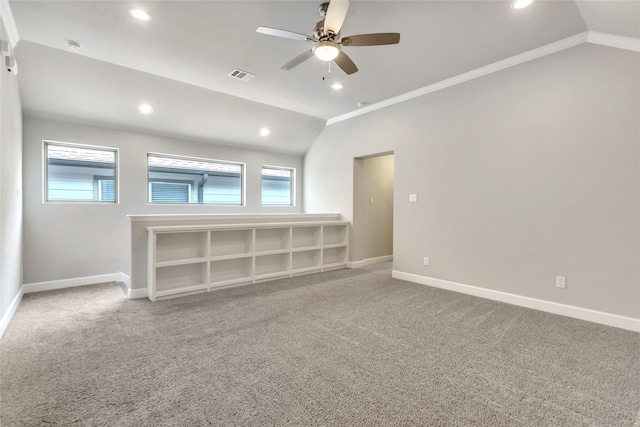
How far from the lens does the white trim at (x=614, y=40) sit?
2700mm

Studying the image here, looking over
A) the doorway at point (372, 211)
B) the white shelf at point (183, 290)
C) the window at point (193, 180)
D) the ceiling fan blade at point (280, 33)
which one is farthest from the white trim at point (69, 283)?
the ceiling fan blade at point (280, 33)

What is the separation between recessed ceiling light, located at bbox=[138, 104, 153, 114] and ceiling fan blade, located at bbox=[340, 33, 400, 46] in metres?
3.33

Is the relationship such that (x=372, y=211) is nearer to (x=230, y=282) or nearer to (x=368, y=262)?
(x=368, y=262)

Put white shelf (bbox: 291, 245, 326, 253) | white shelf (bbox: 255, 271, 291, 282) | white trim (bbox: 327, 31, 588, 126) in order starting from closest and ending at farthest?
1. white trim (bbox: 327, 31, 588, 126)
2. white shelf (bbox: 255, 271, 291, 282)
3. white shelf (bbox: 291, 245, 326, 253)

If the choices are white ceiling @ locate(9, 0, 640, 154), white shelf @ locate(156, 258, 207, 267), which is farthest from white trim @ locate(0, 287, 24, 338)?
white ceiling @ locate(9, 0, 640, 154)

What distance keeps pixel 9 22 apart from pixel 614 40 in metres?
5.69

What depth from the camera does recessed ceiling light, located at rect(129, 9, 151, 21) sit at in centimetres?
259

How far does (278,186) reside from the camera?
6.79 meters

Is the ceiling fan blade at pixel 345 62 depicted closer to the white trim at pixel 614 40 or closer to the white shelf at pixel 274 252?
the white trim at pixel 614 40

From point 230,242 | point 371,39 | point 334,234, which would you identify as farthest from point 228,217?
point 371,39

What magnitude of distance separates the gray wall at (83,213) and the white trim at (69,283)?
59 mm

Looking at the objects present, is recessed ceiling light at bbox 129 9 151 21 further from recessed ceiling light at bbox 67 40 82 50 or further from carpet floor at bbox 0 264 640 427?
carpet floor at bbox 0 264 640 427

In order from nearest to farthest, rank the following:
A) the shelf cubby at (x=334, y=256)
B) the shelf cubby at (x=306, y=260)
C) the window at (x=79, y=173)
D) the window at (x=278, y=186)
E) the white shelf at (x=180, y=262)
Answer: the white shelf at (x=180, y=262)
the window at (x=79, y=173)
the shelf cubby at (x=306, y=260)
the shelf cubby at (x=334, y=256)
the window at (x=278, y=186)

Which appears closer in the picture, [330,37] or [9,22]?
[330,37]
